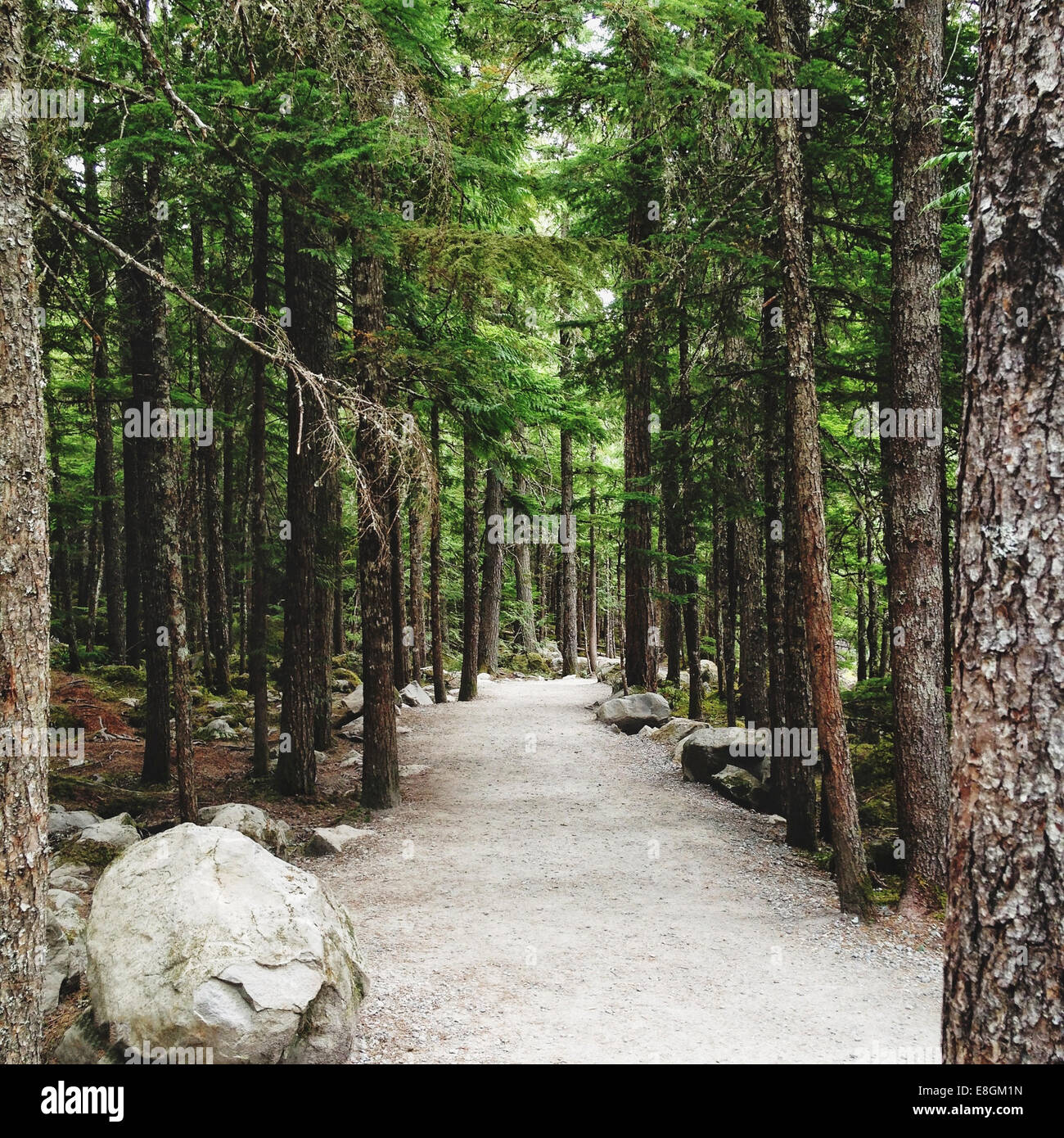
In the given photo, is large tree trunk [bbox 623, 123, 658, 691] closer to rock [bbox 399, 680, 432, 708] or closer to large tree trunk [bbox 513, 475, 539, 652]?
rock [bbox 399, 680, 432, 708]

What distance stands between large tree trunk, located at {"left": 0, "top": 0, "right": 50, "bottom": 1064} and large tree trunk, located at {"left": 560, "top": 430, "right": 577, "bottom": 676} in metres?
20.5

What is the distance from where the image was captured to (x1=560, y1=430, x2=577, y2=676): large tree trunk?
25.6m

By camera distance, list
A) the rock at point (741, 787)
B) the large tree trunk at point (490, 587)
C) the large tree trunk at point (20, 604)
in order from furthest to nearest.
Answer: the large tree trunk at point (490, 587) → the rock at point (741, 787) → the large tree trunk at point (20, 604)

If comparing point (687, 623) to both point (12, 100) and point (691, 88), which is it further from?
point (12, 100)

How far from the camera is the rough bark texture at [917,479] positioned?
7988mm

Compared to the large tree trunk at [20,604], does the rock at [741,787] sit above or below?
below

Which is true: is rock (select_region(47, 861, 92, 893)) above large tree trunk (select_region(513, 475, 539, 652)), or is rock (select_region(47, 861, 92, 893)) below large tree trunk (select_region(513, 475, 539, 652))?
below

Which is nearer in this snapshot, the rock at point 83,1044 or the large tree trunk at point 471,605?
the rock at point 83,1044

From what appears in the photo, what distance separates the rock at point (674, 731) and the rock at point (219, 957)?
10.5m

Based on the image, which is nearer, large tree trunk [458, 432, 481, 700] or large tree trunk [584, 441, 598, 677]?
large tree trunk [458, 432, 481, 700]

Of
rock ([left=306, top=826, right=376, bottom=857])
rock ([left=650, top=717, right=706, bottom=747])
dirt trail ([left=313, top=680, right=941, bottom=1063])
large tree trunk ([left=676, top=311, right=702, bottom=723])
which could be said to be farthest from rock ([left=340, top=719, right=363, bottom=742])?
large tree trunk ([left=676, top=311, right=702, bottom=723])

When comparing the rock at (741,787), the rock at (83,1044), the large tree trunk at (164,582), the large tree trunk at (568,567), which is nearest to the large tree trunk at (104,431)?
the large tree trunk at (164,582)

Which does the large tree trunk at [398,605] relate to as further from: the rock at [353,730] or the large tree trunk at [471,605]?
the large tree trunk at [471,605]

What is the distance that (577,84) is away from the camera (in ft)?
34.9
